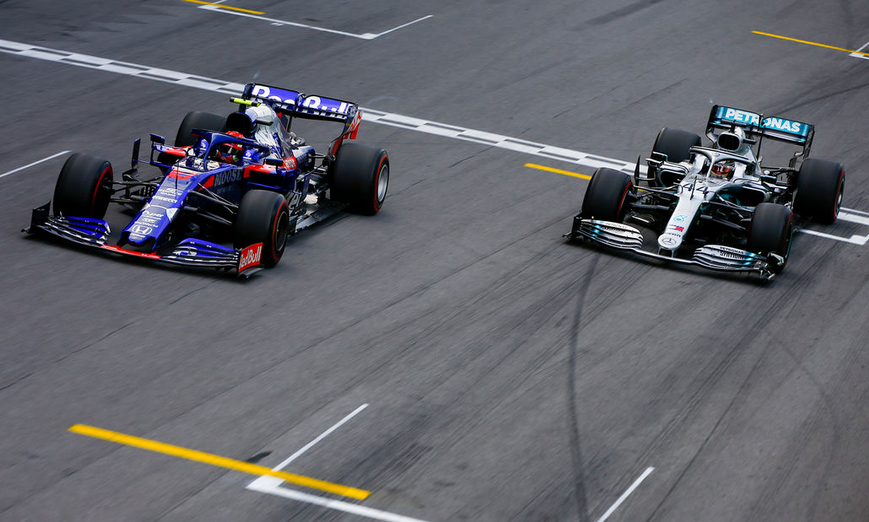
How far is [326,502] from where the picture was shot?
9.45m

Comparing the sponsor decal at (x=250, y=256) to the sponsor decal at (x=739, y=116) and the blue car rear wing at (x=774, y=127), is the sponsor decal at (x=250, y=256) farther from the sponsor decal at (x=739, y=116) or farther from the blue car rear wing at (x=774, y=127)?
the sponsor decal at (x=739, y=116)

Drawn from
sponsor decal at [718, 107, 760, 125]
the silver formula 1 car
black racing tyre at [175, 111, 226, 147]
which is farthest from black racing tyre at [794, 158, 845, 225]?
black racing tyre at [175, 111, 226, 147]

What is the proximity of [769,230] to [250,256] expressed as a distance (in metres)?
6.90

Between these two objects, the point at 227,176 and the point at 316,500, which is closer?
the point at 316,500

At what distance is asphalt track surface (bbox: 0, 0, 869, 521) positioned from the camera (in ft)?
32.4

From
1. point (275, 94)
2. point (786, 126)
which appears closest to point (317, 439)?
point (275, 94)

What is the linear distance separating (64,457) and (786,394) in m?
7.35

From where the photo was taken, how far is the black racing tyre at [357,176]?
16.4 m

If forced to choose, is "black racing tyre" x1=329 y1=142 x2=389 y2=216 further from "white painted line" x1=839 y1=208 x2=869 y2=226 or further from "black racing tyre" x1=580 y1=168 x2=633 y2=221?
"white painted line" x1=839 y1=208 x2=869 y2=226

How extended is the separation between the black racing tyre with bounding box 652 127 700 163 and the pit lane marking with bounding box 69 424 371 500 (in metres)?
10.4

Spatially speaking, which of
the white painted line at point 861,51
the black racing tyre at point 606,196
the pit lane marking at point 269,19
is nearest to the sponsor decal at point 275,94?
the black racing tyre at point 606,196

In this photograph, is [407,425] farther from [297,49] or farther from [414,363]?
[297,49]

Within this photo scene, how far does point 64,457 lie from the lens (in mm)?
9773

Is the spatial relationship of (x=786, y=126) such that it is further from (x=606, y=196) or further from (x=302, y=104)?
(x=302, y=104)
